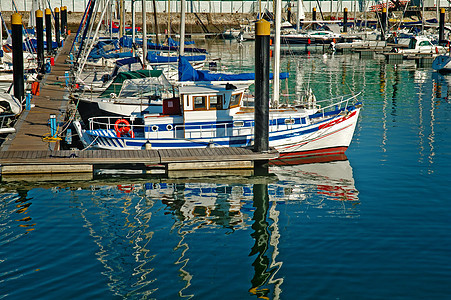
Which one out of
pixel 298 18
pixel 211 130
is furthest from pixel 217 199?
pixel 298 18

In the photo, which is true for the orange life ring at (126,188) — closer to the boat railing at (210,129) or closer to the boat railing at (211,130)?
the boat railing at (210,129)

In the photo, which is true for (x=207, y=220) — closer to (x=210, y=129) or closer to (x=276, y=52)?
(x=210, y=129)

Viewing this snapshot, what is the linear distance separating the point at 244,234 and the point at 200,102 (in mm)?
9200

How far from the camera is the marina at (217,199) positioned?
48.6 ft

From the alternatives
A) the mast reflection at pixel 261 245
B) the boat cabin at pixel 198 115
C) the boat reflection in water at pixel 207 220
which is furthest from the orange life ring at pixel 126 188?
the mast reflection at pixel 261 245

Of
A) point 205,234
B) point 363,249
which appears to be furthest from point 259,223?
point 363,249

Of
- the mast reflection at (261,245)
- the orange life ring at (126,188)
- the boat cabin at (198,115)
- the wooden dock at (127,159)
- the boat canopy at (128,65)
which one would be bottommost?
the mast reflection at (261,245)

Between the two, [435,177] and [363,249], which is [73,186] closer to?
[363,249]

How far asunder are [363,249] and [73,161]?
481 inches

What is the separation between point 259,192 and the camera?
22.5 meters

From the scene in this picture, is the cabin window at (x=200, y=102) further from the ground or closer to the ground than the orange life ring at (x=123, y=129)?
further from the ground

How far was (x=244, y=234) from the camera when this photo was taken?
18062 millimetres

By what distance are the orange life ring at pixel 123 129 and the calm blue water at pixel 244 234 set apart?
9.12 ft

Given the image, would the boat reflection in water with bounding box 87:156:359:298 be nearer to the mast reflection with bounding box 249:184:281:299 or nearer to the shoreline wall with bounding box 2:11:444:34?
the mast reflection with bounding box 249:184:281:299
